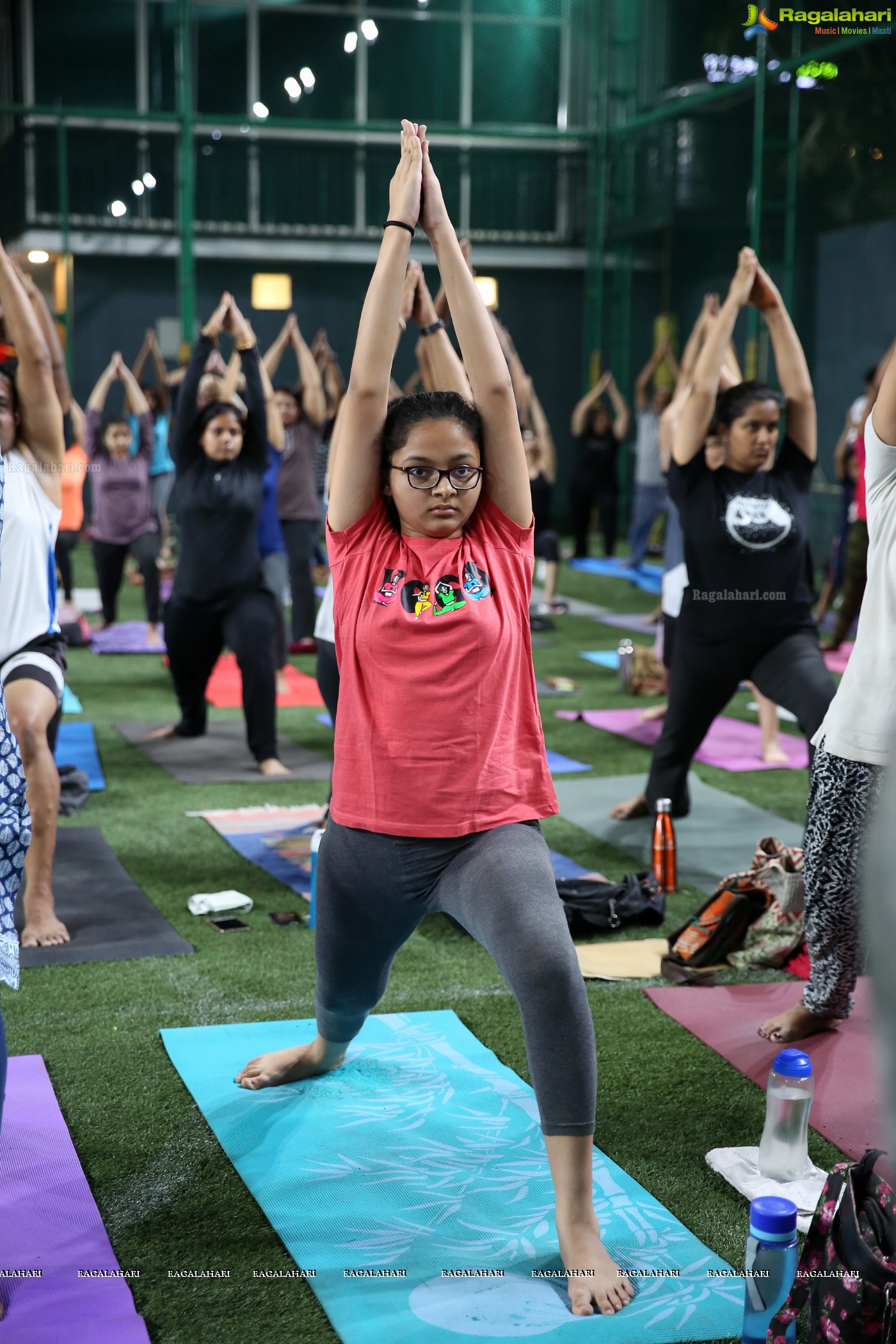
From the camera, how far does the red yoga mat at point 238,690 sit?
7.88m

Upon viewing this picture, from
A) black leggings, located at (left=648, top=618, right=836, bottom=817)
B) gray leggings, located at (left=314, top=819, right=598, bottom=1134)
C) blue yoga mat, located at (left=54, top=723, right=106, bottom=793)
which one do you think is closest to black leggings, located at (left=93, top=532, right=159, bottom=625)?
blue yoga mat, located at (left=54, top=723, right=106, bottom=793)

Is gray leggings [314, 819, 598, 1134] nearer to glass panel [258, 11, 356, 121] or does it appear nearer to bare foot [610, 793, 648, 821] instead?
bare foot [610, 793, 648, 821]

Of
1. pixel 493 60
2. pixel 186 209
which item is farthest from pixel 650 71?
pixel 186 209

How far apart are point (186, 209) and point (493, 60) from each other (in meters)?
5.57

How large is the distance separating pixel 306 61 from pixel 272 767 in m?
13.6

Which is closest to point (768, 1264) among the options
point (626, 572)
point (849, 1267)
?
point (849, 1267)

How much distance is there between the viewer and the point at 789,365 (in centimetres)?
410

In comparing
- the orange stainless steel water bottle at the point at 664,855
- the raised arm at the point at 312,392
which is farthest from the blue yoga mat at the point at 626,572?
the orange stainless steel water bottle at the point at 664,855

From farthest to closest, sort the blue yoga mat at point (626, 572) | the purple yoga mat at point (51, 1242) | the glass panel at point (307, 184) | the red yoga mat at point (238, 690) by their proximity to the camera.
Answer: the glass panel at point (307, 184) → the blue yoga mat at point (626, 572) → the red yoga mat at point (238, 690) → the purple yoga mat at point (51, 1242)

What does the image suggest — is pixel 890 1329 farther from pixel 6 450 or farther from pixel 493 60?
pixel 493 60

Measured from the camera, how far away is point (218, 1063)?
3223 millimetres

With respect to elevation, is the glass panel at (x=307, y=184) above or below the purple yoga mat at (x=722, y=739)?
above

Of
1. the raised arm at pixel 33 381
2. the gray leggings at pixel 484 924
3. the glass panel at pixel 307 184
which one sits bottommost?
the gray leggings at pixel 484 924

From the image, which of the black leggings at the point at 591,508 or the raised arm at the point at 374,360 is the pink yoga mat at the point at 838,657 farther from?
the raised arm at the point at 374,360
